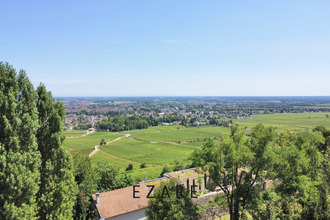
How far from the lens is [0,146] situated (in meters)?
7.97

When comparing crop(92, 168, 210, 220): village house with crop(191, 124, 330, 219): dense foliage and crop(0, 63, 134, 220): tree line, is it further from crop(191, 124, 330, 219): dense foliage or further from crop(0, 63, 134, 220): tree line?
crop(0, 63, 134, 220): tree line

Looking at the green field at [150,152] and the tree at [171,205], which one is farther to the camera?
the green field at [150,152]

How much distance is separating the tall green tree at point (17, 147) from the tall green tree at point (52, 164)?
26.5 inches

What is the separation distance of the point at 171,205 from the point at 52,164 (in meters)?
7.88

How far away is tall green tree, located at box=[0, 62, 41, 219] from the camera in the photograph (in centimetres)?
806

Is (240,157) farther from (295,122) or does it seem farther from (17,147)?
(295,122)

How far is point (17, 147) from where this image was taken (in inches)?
336

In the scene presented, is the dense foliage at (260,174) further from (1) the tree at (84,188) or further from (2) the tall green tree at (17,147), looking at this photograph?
(1) the tree at (84,188)

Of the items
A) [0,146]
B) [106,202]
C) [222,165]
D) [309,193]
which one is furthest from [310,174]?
[0,146]

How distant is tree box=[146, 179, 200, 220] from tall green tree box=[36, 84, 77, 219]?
5659 millimetres

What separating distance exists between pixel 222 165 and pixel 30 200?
1105 centimetres

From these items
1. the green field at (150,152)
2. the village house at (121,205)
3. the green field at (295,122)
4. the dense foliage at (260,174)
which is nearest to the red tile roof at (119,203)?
the village house at (121,205)

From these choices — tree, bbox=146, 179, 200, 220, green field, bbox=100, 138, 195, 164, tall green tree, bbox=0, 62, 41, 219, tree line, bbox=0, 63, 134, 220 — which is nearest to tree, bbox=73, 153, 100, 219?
tree, bbox=146, 179, 200, 220

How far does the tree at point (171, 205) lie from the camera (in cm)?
1309
